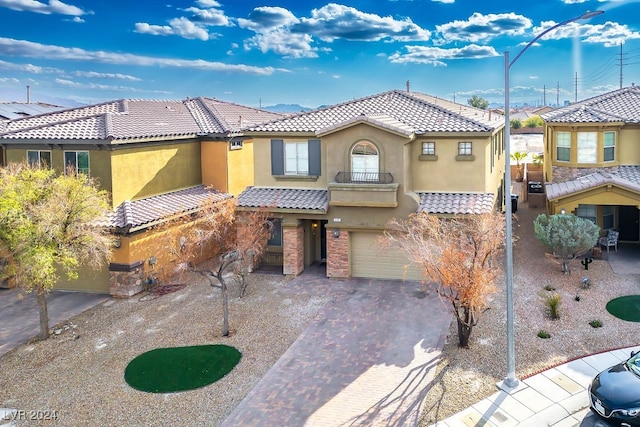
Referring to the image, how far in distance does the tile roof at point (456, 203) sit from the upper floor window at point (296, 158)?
5306 mm

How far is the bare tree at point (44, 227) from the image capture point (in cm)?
1568

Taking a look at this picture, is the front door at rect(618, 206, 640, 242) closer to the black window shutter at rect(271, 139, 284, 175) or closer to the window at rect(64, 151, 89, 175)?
the black window shutter at rect(271, 139, 284, 175)

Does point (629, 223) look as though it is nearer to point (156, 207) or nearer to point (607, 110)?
point (607, 110)

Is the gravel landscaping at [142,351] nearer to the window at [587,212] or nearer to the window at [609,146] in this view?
the window at [587,212]

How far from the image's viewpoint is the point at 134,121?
25.2m

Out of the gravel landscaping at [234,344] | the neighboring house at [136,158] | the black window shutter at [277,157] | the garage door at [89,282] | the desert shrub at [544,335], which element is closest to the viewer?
the gravel landscaping at [234,344]

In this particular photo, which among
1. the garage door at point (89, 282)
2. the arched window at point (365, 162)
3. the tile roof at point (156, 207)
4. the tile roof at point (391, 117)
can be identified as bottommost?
the garage door at point (89, 282)

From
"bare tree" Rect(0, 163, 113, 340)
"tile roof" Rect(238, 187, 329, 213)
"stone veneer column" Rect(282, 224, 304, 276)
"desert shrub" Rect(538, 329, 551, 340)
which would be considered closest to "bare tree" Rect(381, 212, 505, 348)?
"desert shrub" Rect(538, 329, 551, 340)

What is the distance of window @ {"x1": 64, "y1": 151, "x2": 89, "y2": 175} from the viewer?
2238 centimetres

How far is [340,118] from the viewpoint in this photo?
24641 mm

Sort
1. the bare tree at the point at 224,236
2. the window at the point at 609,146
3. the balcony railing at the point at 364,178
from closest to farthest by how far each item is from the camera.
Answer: the bare tree at the point at 224,236 < the balcony railing at the point at 364,178 < the window at the point at 609,146

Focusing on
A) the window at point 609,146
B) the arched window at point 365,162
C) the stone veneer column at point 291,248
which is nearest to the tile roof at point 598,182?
the window at point 609,146

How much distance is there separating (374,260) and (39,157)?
48.9 ft

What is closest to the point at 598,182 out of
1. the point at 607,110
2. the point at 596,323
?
the point at 607,110
